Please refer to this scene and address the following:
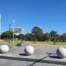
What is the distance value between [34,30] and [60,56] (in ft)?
276

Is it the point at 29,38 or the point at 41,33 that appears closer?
the point at 29,38

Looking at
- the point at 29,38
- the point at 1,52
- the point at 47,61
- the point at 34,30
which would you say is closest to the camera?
the point at 47,61

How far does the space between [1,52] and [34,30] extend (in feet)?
267

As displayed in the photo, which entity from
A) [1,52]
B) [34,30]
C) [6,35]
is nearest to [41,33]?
[34,30]

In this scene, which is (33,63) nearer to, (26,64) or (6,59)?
(26,64)

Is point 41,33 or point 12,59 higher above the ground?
point 41,33

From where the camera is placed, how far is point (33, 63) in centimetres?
1456

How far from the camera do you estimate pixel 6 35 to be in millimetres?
93938

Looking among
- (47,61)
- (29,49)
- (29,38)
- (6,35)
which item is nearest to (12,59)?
(29,49)

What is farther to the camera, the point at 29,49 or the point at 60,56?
the point at 29,49

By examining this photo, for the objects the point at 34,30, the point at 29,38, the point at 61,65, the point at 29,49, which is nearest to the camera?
A: the point at 61,65

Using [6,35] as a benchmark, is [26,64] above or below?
below

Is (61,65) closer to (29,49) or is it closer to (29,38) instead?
(29,49)

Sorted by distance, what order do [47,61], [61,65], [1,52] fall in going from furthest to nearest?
[1,52], [47,61], [61,65]
